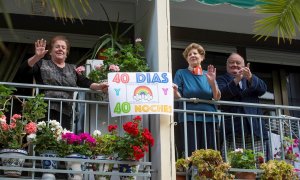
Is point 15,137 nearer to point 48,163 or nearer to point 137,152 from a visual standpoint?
point 48,163

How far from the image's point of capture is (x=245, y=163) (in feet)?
28.7

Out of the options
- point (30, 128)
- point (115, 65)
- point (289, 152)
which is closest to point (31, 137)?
point (30, 128)

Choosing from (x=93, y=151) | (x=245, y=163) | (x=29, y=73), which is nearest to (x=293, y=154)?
(x=245, y=163)

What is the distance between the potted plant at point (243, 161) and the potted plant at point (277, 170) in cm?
16

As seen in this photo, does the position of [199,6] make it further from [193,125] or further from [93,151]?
[93,151]

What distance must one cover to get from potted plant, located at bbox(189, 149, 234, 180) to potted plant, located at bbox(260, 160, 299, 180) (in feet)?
1.93

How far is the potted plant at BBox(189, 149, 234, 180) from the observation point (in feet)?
27.4

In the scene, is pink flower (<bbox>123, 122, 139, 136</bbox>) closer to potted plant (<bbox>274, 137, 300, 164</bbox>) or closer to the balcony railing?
the balcony railing

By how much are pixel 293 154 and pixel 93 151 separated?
305cm

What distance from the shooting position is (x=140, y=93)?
8.60 m

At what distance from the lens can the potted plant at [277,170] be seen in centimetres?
870

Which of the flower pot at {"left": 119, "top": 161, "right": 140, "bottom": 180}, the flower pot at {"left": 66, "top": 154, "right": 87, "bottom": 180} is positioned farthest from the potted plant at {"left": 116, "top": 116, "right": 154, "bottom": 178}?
the flower pot at {"left": 66, "top": 154, "right": 87, "bottom": 180}

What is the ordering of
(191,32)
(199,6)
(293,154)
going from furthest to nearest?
(191,32) < (199,6) < (293,154)

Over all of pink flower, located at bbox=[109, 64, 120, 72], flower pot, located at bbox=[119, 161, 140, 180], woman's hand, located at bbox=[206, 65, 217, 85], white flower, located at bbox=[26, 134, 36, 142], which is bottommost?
flower pot, located at bbox=[119, 161, 140, 180]
